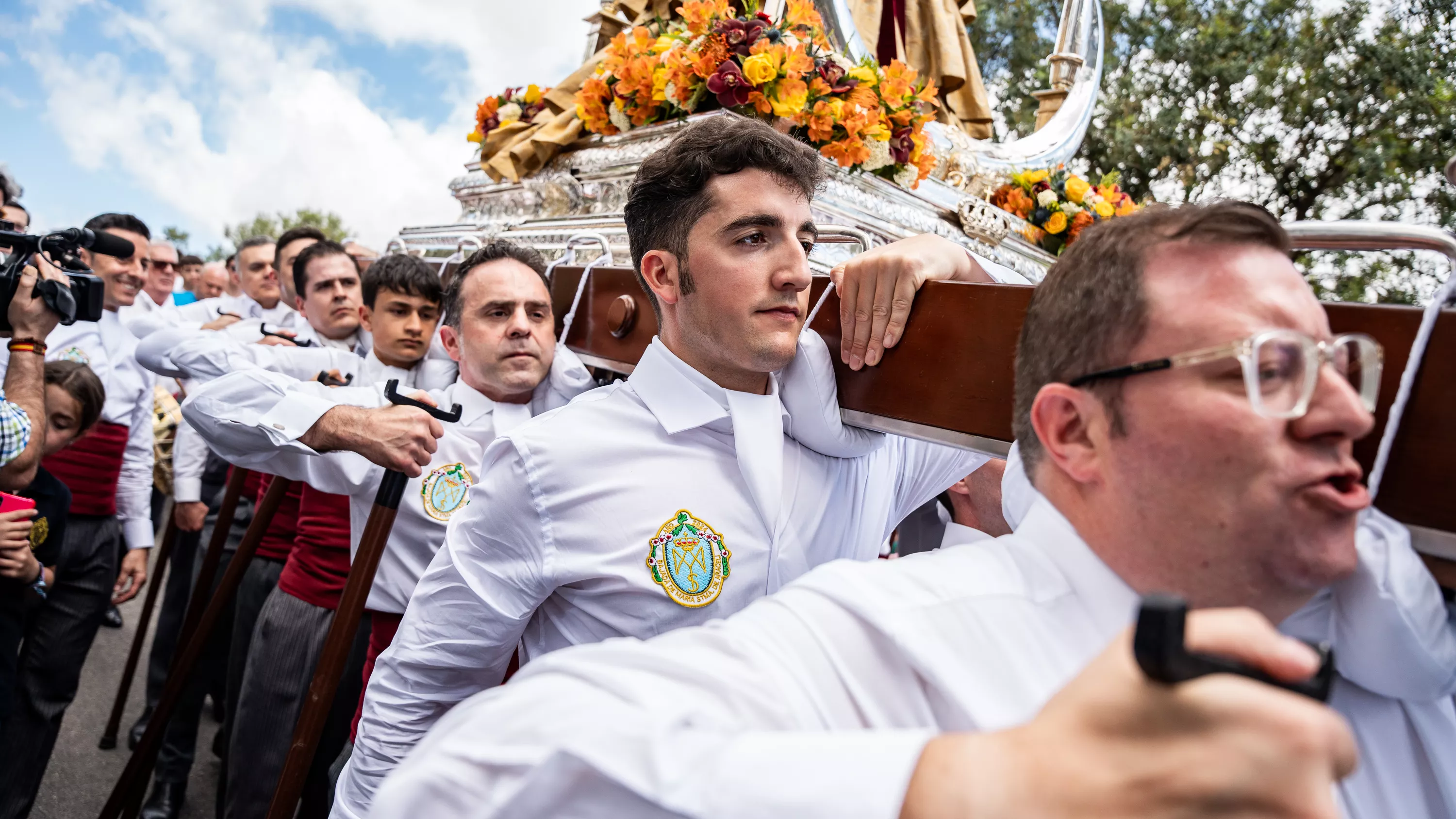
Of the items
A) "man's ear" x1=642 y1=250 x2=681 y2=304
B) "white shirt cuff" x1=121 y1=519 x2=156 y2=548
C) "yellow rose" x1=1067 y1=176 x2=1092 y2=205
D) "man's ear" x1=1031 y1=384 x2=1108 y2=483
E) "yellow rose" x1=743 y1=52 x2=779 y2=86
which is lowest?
"white shirt cuff" x1=121 y1=519 x2=156 y2=548

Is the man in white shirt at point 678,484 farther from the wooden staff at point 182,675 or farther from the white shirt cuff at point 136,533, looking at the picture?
the white shirt cuff at point 136,533

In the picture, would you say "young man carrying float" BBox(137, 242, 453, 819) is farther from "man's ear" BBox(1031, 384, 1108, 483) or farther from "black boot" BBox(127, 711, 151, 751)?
"man's ear" BBox(1031, 384, 1108, 483)

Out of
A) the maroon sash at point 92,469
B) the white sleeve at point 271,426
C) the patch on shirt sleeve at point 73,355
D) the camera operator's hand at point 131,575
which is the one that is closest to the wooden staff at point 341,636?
the white sleeve at point 271,426

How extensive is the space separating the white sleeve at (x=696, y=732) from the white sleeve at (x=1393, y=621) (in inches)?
17.0

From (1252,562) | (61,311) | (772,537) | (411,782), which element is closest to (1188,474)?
(1252,562)

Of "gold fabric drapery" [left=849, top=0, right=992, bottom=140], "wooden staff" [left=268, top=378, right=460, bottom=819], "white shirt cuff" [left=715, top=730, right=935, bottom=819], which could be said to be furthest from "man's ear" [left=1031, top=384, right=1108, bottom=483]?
"gold fabric drapery" [left=849, top=0, right=992, bottom=140]

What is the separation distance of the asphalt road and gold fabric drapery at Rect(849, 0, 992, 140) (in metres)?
4.45

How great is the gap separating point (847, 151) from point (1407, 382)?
218 centimetres

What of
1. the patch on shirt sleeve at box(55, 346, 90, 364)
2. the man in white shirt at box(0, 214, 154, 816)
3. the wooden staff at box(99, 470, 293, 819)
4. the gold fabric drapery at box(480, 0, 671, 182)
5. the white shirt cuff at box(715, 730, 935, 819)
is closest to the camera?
the white shirt cuff at box(715, 730, 935, 819)

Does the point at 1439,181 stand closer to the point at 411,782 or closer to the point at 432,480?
the point at 432,480

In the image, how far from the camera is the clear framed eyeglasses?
34.5 inches

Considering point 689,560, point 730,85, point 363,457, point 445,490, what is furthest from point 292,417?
point 730,85

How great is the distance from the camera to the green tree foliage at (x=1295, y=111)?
31.2 ft

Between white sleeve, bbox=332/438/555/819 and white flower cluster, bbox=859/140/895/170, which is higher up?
white flower cluster, bbox=859/140/895/170
